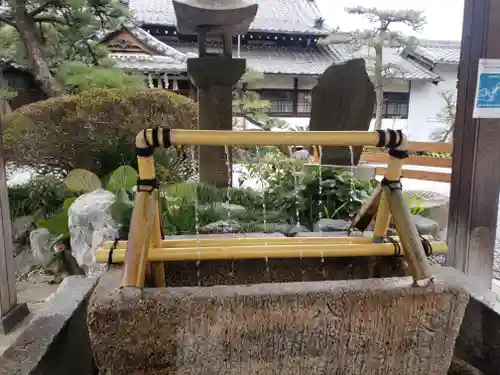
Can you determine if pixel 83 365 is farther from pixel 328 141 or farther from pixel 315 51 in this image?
pixel 315 51

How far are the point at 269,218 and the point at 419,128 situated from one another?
22.7 ft

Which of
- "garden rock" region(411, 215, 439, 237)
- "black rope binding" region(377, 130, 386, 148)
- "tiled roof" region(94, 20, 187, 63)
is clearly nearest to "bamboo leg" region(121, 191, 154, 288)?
"black rope binding" region(377, 130, 386, 148)

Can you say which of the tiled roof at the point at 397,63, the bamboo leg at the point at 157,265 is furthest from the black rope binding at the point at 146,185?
the tiled roof at the point at 397,63

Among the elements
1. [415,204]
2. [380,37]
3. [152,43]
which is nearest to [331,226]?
[415,204]

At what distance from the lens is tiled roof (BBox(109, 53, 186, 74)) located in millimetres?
6203

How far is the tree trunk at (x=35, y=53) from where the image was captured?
484 centimetres

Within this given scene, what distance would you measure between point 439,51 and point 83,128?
878 cm

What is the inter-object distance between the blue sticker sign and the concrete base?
104 inches

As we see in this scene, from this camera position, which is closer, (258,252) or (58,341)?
(58,341)

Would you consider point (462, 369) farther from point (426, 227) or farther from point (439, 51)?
point (439, 51)

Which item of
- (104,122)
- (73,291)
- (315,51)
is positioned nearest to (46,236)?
(104,122)

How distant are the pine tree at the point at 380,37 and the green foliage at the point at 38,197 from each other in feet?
17.9

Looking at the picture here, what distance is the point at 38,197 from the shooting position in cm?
420

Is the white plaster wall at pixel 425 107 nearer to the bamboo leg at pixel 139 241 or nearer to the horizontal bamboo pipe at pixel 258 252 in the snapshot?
the horizontal bamboo pipe at pixel 258 252
